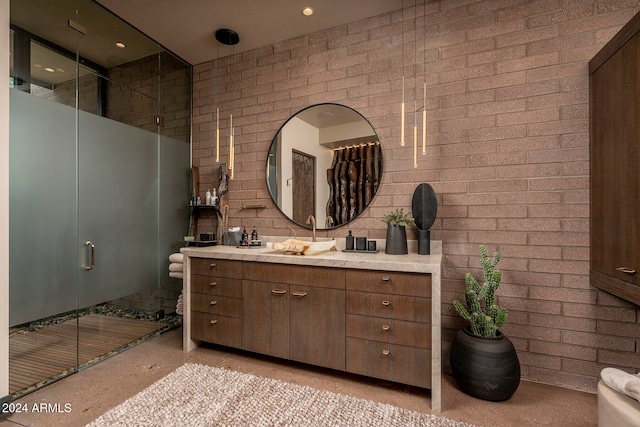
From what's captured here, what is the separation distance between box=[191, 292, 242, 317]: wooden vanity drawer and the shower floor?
2.43ft

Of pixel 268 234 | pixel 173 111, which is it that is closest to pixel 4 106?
pixel 173 111

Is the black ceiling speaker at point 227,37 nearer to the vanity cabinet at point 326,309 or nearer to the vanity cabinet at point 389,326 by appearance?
the vanity cabinet at point 326,309

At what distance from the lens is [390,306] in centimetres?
205

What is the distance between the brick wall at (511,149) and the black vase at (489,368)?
1.36ft

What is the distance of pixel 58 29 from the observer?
230 centimetres

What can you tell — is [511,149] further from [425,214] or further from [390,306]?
[390,306]

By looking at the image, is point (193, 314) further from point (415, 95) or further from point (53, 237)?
point (415, 95)

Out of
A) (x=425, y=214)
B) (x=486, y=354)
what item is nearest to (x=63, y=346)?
(x=425, y=214)

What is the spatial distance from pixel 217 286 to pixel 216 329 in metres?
0.37

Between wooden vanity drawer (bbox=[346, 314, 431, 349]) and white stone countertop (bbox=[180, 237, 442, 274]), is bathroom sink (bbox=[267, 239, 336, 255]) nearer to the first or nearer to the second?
white stone countertop (bbox=[180, 237, 442, 274])

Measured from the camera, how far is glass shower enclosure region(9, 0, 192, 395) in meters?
2.09

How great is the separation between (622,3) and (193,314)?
3.94m

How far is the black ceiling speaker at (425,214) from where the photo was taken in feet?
7.74

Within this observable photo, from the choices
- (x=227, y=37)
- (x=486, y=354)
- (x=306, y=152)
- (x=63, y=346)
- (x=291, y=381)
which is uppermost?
(x=227, y=37)
